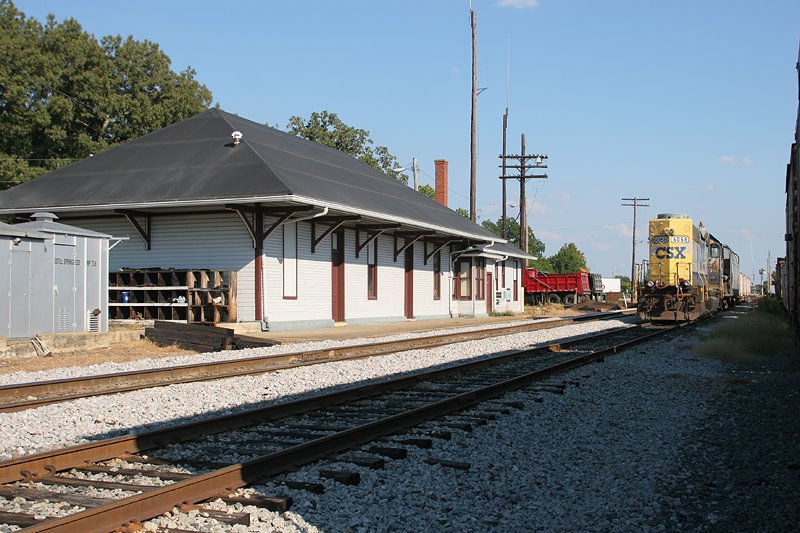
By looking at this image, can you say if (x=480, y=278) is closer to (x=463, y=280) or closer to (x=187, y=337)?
(x=463, y=280)

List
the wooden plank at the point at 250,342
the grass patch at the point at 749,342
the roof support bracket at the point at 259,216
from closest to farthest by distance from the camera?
the grass patch at the point at 749,342 → the wooden plank at the point at 250,342 → the roof support bracket at the point at 259,216

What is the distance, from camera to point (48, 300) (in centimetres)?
1705

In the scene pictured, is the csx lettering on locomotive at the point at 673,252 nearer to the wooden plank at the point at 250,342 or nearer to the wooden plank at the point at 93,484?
the wooden plank at the point at 250,342

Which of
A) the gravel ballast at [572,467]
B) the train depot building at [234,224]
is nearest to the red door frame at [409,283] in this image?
the train depot building at [234,224]

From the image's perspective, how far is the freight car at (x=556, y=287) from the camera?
193ft

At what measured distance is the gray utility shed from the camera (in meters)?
16.1

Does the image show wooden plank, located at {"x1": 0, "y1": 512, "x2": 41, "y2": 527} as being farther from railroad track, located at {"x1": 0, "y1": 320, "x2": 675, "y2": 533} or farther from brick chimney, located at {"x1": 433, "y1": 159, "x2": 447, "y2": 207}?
brick chimney, located at {"x1": 433, "y1": 159, "x2": 447, "y2": 207}

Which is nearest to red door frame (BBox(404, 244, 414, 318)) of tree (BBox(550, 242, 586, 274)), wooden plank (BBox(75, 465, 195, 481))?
wooden plank (BBox(75, 465, 195, 481))

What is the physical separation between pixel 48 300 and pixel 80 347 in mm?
1242

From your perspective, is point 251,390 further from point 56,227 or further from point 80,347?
point 56,227

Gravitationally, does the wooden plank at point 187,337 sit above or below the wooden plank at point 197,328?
below

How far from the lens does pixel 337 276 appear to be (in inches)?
1038

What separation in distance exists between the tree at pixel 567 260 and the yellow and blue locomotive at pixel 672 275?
91374mm

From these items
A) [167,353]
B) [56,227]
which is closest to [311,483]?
→ [167,353]
